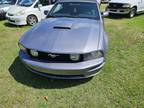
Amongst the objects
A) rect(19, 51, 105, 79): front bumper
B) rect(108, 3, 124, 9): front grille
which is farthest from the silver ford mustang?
rect(108, 3, 124, 9): front grille

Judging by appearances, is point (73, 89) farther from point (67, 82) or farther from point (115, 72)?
point (115, 72)

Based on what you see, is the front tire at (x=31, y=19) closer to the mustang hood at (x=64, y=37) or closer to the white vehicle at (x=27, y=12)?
the white vehicle at (x=27, y=12)

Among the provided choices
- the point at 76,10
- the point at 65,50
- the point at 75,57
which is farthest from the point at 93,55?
the point at 76,10

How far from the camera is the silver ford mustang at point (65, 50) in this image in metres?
4.03

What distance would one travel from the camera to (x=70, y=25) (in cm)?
491

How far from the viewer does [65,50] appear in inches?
158

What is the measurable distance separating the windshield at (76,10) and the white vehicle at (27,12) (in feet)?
12.5

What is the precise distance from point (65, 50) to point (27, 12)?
6.38 meters

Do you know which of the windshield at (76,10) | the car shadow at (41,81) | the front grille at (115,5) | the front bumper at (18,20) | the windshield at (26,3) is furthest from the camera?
the front grille at (115,5)

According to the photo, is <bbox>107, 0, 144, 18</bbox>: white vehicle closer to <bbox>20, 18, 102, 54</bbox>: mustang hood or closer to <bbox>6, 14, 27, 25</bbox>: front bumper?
<bbox>6, 14, 27, 25</bbox>: front bumper

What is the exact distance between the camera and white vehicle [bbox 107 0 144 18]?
39.1 ft

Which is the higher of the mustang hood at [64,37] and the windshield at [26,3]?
the mustang hood at [64,37]

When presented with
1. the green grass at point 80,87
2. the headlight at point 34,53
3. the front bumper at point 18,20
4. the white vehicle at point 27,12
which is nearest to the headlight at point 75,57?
the green grass at point 80,87

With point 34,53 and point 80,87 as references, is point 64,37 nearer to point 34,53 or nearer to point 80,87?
point 34,53
